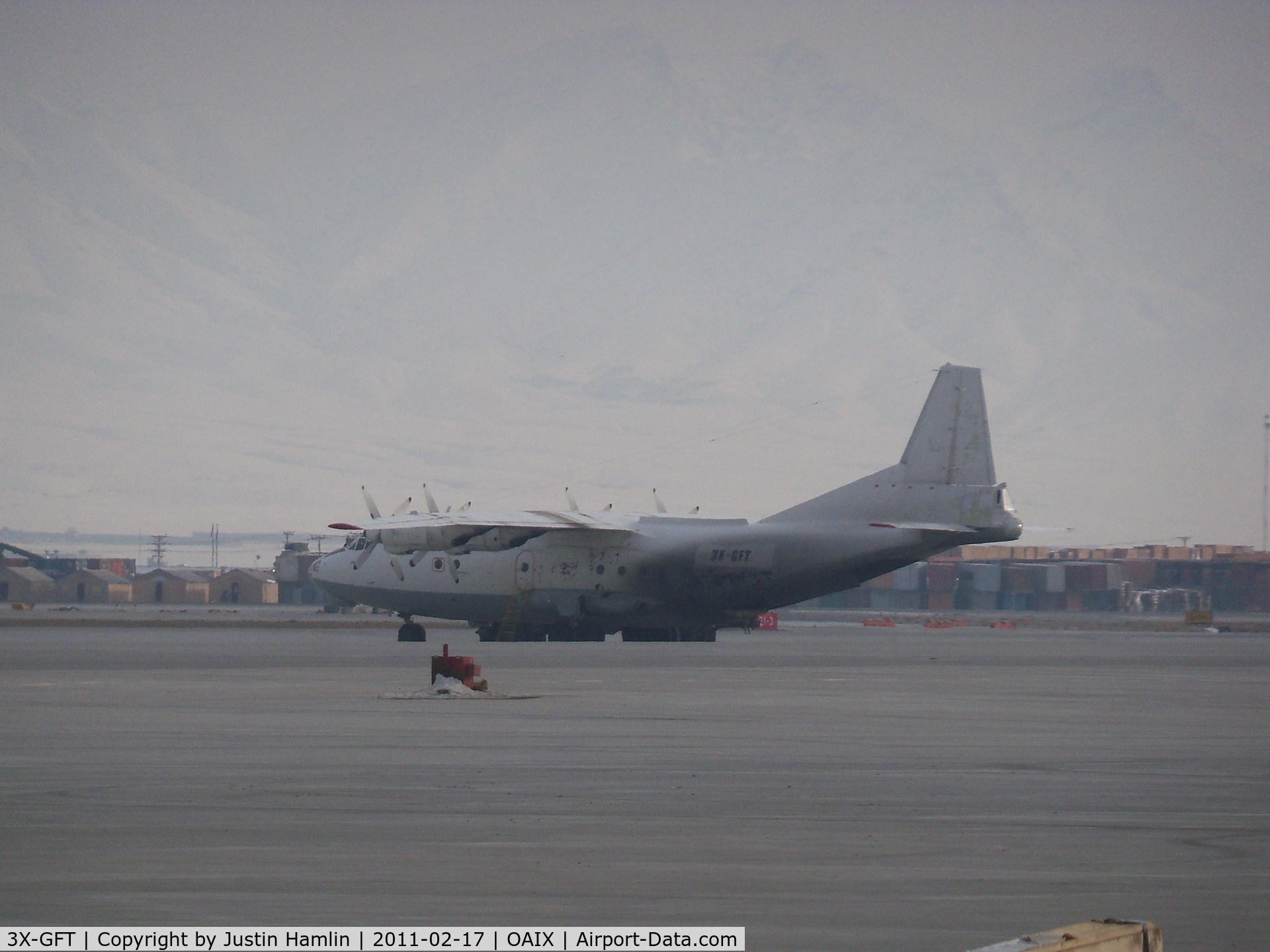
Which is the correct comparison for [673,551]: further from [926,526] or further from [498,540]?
[926,526]

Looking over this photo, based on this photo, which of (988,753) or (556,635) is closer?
(988,753)

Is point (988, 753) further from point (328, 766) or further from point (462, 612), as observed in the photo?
point (462, 612)

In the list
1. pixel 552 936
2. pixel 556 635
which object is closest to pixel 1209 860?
pixel 552 936

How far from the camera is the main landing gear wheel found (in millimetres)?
71500

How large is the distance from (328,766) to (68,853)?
7218mm

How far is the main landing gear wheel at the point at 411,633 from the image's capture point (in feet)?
235

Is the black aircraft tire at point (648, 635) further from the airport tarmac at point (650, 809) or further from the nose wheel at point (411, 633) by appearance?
the airport tarmac at point (650, 809)

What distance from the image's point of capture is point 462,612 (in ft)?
240

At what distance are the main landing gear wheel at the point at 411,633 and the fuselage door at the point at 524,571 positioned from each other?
14.2 ft

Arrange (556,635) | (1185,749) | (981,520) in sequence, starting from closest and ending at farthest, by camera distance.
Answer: (1185,749) < (981,520) < (556,635)

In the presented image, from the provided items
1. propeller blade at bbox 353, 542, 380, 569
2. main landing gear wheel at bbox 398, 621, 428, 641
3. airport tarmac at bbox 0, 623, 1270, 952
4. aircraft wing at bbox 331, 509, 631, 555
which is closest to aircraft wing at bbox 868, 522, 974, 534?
aircraft wing at bbox 331, 509, 631, 555

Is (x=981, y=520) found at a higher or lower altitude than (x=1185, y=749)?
higher

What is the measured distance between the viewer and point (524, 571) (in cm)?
7088

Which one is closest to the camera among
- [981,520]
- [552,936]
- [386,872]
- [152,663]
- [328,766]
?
[552,936]
